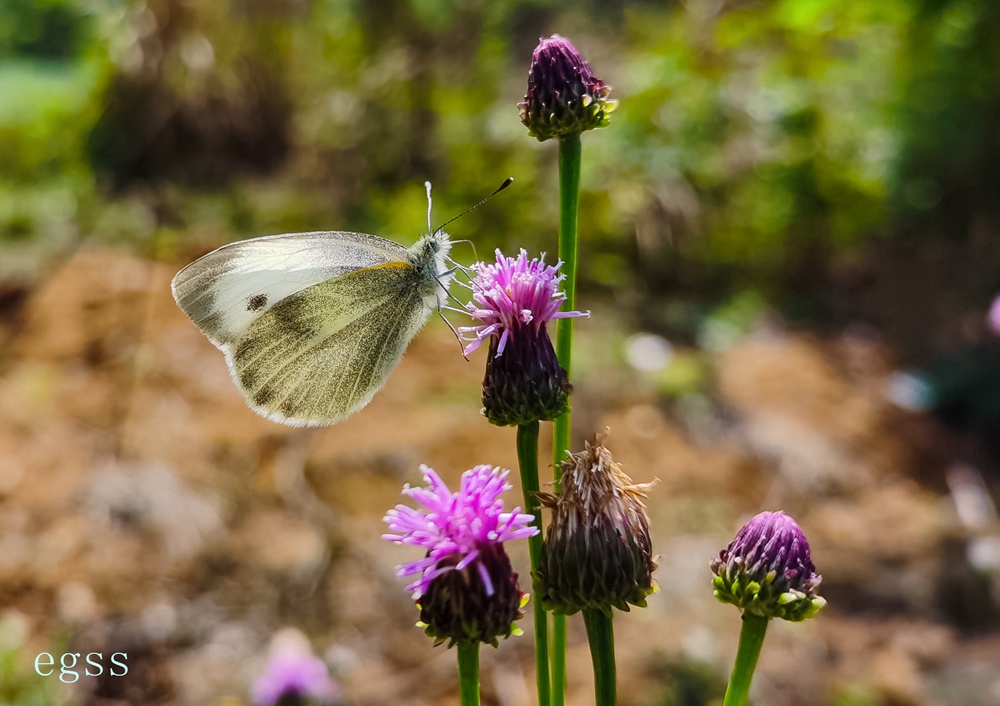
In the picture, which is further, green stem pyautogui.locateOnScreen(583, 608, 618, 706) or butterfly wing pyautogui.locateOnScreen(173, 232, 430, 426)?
butterfly wing pyautogui.locateOnScreen(173, 232, 430, 426)

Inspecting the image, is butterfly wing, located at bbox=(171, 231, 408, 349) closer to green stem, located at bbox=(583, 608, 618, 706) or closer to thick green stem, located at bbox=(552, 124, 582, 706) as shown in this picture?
thick green stem, located at bbox=(552, 124, 582, 706)

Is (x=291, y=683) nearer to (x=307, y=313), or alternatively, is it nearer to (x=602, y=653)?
→ (x=307, y=313)

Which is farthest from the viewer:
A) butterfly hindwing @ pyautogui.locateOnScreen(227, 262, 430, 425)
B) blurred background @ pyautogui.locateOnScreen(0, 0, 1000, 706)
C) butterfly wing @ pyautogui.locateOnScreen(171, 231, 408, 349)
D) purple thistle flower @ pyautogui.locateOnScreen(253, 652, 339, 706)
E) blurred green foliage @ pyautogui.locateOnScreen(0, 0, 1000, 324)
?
blurred green foliage @ pyautogui.locateOnScreen(0, 0, 1000, 324)

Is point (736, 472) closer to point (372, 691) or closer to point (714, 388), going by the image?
point (714, 388)

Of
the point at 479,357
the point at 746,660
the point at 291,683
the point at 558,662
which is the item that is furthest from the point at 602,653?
the point at 479,357

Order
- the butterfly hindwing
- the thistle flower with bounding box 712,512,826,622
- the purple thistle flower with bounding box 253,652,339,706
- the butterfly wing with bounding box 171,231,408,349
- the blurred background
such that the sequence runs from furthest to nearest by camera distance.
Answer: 1. the blurred background
2. the purple thistle flower with bounding box 253,652,339,706
3. the butterfly wing with bounding box 171,231,408,349
4. the butterfly hindwing
5. the thistle flower with bounding box 712,512,826,622

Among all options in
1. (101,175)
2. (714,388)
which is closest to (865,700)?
(714,388)

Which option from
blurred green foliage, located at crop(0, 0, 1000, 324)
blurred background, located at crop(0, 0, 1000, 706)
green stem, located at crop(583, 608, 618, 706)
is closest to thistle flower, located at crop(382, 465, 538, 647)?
green stem, located at crop(583, 608, 618, 706)
